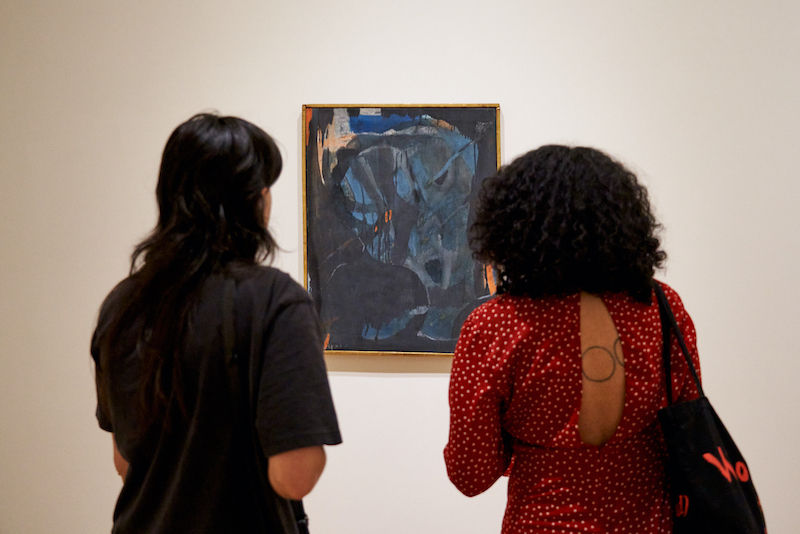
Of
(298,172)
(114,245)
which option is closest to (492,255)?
(298,172)

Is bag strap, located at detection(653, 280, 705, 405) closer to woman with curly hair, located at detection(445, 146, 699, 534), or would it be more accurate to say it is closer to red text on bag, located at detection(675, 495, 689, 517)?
woman with curly hair, located at detection(445, 146, 699, 534)

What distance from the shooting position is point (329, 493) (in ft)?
6.79

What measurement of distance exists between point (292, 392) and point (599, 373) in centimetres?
57

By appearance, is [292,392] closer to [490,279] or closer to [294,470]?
[294,470]

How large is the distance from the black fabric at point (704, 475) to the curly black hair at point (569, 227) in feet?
0.63

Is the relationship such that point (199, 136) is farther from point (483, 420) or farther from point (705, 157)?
point (705, 157)

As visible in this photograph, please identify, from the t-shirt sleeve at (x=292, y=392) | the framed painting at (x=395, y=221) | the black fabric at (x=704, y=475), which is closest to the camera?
the t-shirt sleeve at (x=292, y=392)

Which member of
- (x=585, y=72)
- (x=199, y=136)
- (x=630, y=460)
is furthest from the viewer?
(x=585, y=72)

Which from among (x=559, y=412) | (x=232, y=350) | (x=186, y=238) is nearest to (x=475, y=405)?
(x=559, y=412)

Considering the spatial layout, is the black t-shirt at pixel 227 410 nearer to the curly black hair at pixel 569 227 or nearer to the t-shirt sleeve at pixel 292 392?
the t-shirt sleeve at pixel 292 392

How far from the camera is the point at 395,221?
2020 millimetres

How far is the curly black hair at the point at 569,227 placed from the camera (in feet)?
3.20

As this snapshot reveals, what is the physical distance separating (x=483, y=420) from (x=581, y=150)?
1.88 ft

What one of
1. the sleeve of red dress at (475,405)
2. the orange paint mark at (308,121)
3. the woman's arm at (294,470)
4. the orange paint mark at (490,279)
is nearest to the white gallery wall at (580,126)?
the orange paint mark at (308,121)
